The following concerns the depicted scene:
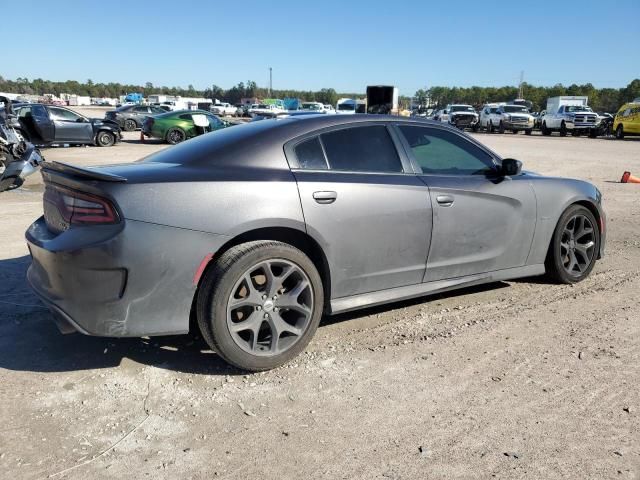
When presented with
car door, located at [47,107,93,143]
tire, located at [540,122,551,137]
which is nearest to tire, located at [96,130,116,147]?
car door, located at [47,107,93,143]

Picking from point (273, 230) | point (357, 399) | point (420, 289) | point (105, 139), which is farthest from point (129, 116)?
point (357, 399)

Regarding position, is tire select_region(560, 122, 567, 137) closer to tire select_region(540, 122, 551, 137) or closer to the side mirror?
tire select_region(540, 122, 551, 137)

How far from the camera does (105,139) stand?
2042 centimetres

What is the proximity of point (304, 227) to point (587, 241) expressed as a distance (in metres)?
3.06

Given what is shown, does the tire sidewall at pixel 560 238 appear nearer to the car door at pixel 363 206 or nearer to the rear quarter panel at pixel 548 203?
the rear quarter panel at pixel 548 203

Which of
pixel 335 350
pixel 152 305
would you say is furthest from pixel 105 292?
pixel 335 350

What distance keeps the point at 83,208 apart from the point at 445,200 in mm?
2404

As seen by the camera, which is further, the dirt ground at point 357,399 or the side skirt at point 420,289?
the side skirt at point 420,289

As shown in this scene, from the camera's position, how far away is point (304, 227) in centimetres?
338

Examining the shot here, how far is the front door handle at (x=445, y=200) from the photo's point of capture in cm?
394

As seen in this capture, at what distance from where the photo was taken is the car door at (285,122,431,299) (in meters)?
3.48

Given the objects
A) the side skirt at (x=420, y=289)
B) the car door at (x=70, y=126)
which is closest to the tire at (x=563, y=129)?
the car door at (x=70, y=126)

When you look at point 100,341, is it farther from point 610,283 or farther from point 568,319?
point 610,283

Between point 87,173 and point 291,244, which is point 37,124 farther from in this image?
point 291,244
